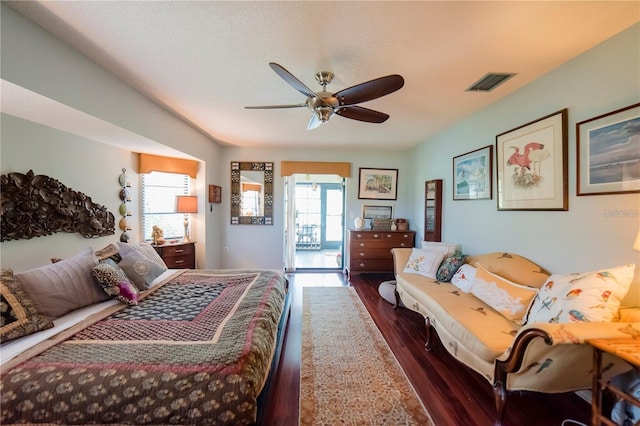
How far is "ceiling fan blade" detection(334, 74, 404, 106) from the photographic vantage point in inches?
66.7

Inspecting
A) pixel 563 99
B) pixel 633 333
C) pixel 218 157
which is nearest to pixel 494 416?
pixel 633 333

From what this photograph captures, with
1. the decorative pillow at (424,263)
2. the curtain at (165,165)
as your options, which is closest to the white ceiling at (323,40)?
the curtain at (165,165)

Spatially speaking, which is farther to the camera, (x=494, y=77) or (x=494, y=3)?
(x=494, y=77)

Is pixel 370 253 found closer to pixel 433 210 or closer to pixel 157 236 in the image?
pixel 433 210

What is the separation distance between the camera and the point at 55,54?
1.74m

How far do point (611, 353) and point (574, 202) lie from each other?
1259 millimetres

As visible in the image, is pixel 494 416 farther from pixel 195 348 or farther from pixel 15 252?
pixel 15 252

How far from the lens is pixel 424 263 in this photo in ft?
10.5

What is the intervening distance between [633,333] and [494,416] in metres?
0.91

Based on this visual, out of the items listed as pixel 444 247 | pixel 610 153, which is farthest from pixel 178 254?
pixel 610 153

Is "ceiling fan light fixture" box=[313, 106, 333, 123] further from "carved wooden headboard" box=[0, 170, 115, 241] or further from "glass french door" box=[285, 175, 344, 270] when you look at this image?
"glass french door" box=[285, 175, 344, 270]

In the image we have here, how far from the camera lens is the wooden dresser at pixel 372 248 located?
4672mm

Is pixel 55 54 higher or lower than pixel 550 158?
higher

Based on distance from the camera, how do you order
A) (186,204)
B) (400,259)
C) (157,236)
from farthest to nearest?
(186,204)
(157,236)
(400,259)
